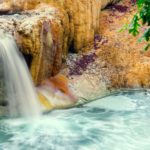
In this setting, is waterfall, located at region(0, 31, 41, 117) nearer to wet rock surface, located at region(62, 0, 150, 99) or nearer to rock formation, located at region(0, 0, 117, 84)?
rock formation, located at region(0, 0, 117, 84)

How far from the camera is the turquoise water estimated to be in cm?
930

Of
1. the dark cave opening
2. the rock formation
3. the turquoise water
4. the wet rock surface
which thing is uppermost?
the rock formation

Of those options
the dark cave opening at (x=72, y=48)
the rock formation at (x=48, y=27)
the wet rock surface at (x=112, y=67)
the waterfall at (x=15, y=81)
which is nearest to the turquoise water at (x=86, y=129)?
the waterfall at (x=15, y=81)

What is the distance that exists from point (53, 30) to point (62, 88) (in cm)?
185

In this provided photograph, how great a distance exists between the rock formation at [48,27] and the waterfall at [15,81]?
1.12ft

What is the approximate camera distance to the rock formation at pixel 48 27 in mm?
11695

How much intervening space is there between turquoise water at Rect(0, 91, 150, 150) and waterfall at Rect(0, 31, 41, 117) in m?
0.48

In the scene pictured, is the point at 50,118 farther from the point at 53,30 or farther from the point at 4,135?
the point at 53,30

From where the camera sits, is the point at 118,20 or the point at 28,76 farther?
the point at 118,20

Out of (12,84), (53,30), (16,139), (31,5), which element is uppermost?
(31,5)

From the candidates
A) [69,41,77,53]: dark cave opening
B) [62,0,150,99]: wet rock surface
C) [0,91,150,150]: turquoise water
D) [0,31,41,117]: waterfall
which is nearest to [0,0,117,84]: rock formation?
[69,41,77,53]: dark cave opening

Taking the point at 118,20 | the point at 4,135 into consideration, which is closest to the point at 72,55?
the point at 118,20

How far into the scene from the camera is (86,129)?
34.1ft

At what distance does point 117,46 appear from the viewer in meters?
15.2
